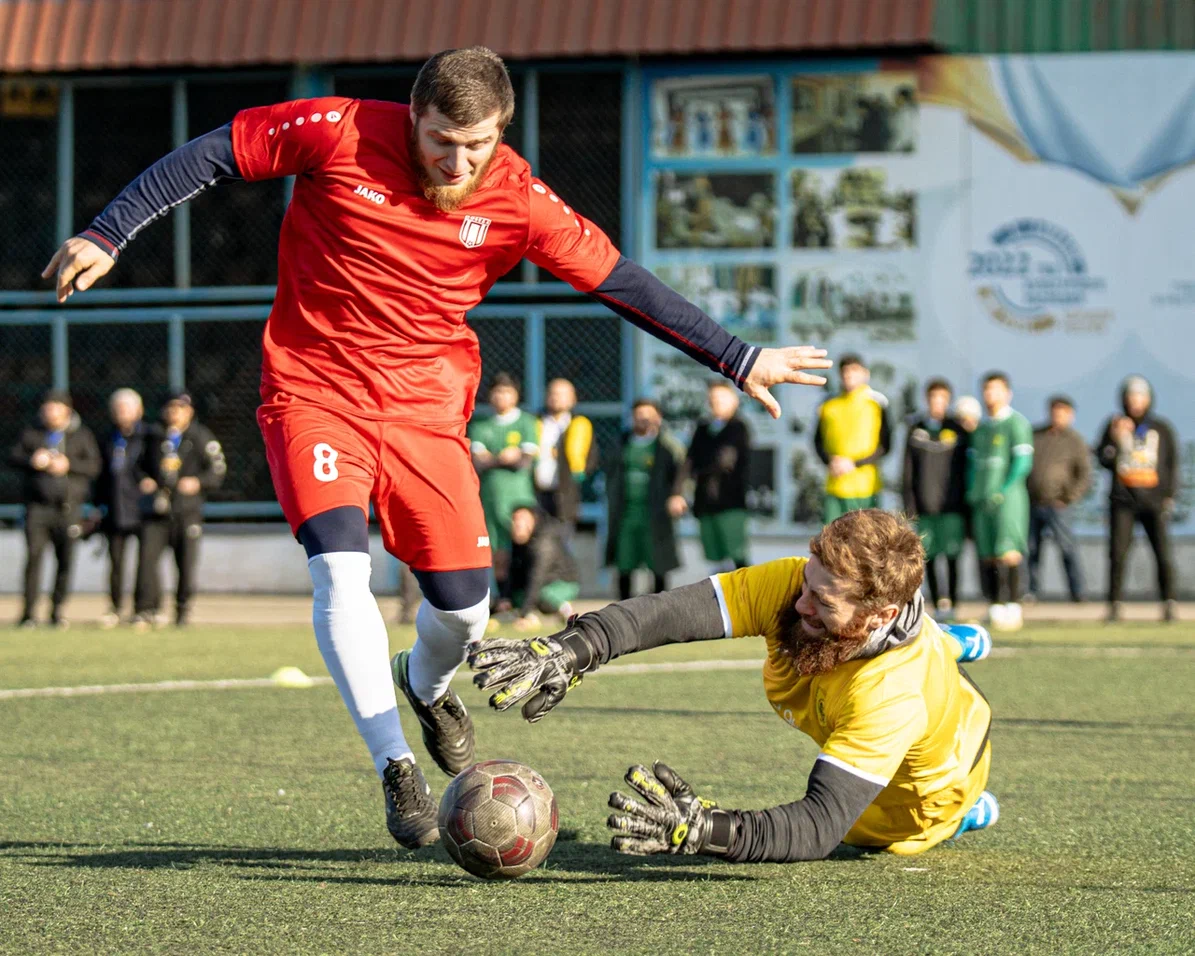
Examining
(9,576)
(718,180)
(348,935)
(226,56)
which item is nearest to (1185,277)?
(718,180)

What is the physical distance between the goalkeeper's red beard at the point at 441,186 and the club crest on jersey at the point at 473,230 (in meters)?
0.07

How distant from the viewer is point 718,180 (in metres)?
20.0

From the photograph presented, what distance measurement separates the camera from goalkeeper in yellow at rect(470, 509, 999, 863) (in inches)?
170

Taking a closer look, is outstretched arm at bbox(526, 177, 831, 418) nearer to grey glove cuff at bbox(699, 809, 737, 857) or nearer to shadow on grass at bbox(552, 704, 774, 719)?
grey glove cuff at bbox(699, 809, 737, 857)

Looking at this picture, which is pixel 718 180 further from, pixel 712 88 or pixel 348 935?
pixel 348 935

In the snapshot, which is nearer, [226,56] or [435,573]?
[435,573]

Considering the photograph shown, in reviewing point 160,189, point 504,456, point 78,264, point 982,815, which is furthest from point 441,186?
point 504,456

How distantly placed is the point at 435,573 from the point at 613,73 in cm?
1532

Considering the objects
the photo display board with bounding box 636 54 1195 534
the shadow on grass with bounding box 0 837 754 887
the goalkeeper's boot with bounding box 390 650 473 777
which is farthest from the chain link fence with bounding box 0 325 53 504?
the shadow on grass with bounding box 0 837 754 887

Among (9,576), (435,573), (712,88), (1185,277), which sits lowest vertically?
(9,576)

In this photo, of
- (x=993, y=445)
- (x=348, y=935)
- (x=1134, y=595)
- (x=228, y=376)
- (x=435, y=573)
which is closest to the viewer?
(x=348, y=935)

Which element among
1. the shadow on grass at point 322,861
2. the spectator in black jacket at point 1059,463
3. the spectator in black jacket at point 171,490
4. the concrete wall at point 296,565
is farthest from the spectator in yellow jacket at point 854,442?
the shadow on grass at point 322,861

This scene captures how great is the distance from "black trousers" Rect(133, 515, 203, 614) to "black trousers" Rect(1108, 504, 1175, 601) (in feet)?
25.4

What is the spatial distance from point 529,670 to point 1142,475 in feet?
39.1
